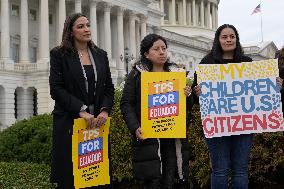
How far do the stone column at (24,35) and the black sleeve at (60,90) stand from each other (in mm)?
43134

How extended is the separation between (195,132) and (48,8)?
1773 inches

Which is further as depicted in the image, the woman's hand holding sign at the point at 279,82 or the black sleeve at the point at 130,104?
the woman's hand holding sign at the point at 279,82

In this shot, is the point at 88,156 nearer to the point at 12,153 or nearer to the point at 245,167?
the point at 245,167

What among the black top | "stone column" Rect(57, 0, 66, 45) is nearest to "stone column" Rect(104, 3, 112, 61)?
"stone column" Rect(57, 0, 66, 45)

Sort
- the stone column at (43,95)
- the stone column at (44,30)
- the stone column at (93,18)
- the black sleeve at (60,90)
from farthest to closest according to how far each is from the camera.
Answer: the stone column at (93,18) → the stone column at (44,30) → the stone column at (43,95) → the black sleeve at (60,90)

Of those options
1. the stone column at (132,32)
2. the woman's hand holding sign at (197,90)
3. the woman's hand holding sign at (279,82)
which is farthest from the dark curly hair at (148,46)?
the stone column at (132,32)

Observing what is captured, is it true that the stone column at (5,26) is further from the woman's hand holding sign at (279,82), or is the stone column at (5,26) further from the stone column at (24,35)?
the woman's hand holding sign at (279,82)

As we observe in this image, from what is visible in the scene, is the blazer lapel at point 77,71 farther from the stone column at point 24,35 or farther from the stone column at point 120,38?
the stone column at point 120,38

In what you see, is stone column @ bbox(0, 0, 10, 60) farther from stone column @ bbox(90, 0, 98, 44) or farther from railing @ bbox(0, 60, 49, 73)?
stone column @ bbox(90, 0, 98, 44)

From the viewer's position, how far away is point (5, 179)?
11.5 metres

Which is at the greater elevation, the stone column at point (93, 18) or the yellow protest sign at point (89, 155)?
the stone column at point (93, 18)

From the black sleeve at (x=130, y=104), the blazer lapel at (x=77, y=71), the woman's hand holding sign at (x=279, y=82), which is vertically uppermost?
the blazer lapel at (x=77, y=71)

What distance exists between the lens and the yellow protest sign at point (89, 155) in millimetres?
7176

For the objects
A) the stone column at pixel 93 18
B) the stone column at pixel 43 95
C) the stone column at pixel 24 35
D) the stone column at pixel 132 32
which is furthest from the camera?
the stone column at pixel 132 32
